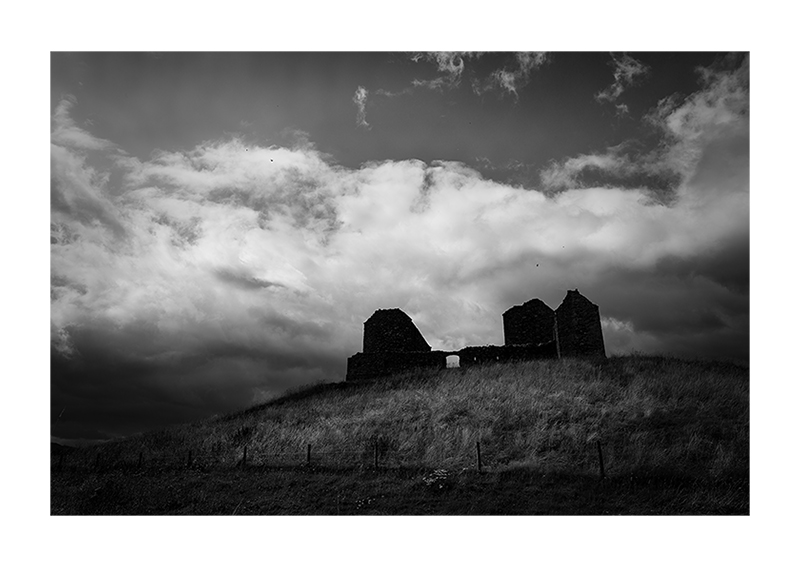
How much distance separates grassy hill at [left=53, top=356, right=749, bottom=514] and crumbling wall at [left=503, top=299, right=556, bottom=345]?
27.1 feet

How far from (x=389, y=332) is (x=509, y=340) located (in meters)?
8.39

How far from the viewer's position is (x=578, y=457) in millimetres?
14141

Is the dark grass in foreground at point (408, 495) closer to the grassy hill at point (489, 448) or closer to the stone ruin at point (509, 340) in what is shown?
the grassy hill at point (489, 448)

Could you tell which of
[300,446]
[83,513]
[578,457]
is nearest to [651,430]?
[578,457]

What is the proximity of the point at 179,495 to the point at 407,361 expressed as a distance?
20.8 meters

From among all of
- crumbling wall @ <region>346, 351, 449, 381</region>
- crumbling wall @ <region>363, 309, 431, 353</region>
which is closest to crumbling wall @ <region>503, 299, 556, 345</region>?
crumbling wall @ <region>346, 351, 449, 381</region>

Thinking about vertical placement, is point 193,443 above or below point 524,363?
below

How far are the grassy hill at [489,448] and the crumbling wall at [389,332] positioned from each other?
8.59 metres

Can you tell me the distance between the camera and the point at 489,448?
51.5 ft

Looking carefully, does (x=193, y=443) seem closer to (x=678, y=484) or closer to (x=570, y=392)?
(x=570, y=392)

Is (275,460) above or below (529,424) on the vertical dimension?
below

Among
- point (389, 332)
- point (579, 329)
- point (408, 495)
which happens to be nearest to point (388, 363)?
point (389, 332)

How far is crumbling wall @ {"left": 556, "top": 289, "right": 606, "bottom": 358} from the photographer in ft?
97.6

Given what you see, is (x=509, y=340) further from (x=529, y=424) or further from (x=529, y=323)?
(x=529, y=424)
